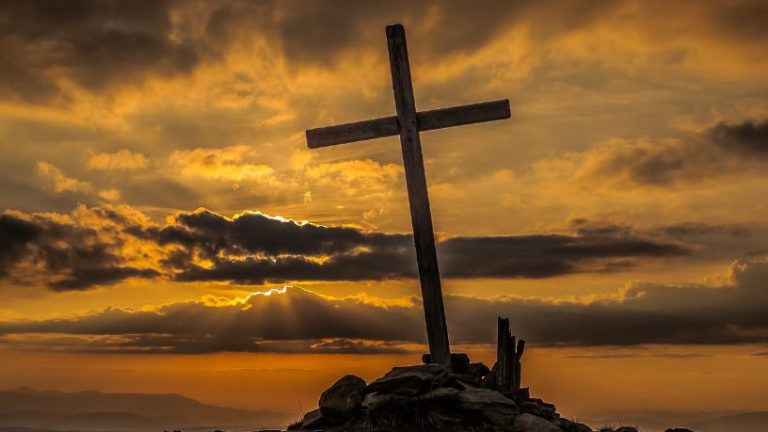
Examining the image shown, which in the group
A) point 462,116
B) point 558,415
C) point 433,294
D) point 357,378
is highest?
point 462,116

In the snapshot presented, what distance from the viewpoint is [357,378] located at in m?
22.8

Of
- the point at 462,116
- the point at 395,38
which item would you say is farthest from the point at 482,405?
the point at 395,38

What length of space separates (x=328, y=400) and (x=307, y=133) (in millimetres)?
7267

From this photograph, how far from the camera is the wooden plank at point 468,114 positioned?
25.2m

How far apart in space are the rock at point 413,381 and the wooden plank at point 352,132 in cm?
623

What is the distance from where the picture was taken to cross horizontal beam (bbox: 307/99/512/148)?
82.1 feet

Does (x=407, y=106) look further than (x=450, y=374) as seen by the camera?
Yes

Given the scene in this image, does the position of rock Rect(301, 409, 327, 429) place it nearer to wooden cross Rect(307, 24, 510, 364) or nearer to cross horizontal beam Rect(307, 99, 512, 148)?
wooden cross Rect(307, 24, 510, 364)

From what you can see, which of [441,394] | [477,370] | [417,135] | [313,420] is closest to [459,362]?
[477,370]

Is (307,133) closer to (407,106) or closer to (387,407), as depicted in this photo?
(407,106)

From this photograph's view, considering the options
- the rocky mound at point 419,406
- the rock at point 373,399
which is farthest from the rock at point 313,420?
the rock at point 373,399

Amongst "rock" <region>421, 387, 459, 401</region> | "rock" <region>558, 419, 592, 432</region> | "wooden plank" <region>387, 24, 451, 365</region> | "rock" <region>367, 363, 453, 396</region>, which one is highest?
"wooden plank" <region>387, 24, 451, 365</region>

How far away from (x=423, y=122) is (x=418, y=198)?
2.09m

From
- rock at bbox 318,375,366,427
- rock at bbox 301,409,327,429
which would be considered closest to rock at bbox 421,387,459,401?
rock at bbox 318,375,366,427
